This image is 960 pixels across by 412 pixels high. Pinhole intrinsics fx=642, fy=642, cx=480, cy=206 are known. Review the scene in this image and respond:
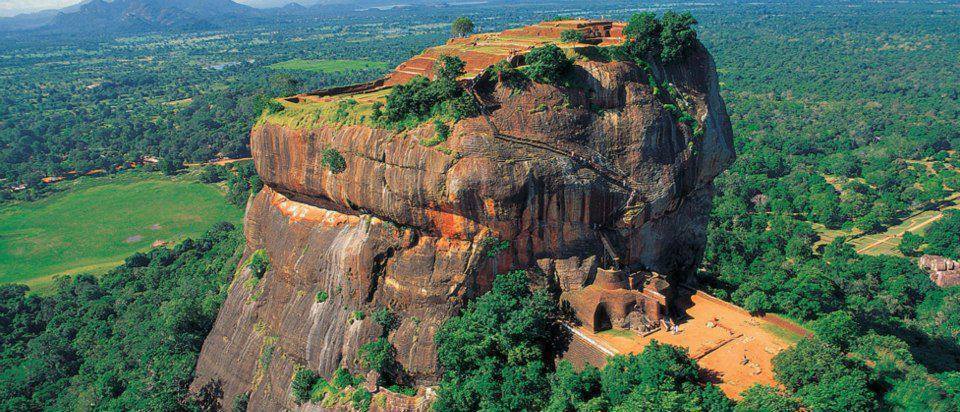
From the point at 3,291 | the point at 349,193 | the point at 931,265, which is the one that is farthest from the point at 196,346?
the point at 931,265

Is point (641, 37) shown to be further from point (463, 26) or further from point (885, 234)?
point (885, 234)

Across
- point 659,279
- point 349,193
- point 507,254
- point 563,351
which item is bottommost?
point 563,351

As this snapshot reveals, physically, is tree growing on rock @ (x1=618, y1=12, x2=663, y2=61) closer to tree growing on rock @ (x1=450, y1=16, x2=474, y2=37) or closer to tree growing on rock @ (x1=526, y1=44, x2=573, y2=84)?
tree growing on rock @ (x1=526, y1=44, x2=573, y2=84)

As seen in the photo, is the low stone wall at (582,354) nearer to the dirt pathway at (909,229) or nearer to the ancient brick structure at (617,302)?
the ancient brick structure at (617,302)

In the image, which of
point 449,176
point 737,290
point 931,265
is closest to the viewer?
point 449,176

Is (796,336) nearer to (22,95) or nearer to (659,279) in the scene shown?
Result: (659,279)

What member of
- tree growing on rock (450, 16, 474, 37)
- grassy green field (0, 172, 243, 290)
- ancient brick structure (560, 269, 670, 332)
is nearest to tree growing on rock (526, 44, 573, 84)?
ancient brick structure (560, 269, 670, 332)
